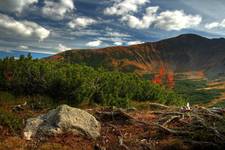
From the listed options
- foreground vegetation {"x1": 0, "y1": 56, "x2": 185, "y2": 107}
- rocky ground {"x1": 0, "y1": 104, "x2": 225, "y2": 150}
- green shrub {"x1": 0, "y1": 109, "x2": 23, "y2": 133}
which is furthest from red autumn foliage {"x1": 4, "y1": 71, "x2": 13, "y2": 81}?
rocky ground {"x1": 0, "y1": 104, "x2": 225, "y2": 150}

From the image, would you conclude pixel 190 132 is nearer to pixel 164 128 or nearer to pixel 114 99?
pixel 164 128

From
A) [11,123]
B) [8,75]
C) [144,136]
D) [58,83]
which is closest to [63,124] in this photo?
[11,123]

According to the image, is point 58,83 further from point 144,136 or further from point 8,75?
point 144,136

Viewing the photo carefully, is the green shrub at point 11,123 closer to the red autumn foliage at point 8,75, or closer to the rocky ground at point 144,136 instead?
the rocky ground at point 144,136

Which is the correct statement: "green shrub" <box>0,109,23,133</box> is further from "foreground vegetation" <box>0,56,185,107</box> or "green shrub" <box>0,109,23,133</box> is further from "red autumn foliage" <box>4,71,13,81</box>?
"red autumn foliage" <box>4,71,13,81</box>

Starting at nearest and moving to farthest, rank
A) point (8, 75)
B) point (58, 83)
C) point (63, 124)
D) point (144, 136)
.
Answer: point (63, 124) < point (144, 136) < point (58, 83) < point (8, 75)

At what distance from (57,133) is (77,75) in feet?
39.2

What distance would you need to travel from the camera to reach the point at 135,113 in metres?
15.5

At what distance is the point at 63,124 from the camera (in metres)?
11.3

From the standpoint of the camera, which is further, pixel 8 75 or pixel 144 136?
pixel 8 75

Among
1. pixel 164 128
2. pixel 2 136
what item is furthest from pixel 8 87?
pixel 164 128

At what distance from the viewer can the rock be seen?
11195mm

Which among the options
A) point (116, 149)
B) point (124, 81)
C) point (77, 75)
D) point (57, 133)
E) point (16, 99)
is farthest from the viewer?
point (124, 81)

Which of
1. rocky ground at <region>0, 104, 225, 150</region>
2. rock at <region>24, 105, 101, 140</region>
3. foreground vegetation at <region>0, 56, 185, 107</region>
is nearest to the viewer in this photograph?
rocky ground at <region>0, 104, 225, 150</region>
